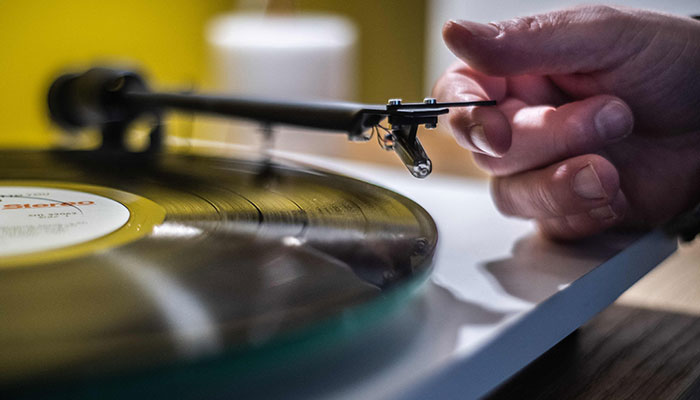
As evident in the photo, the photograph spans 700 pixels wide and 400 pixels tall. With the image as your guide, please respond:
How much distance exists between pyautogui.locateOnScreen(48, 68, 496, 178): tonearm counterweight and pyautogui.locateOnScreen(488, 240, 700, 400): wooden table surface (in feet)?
0.53

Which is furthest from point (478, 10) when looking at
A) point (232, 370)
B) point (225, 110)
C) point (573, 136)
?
point (232, 370)

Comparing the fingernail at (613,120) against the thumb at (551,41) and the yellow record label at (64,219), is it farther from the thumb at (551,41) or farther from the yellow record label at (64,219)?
the yellow record label at (64,219)

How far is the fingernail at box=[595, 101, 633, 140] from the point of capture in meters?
0.48

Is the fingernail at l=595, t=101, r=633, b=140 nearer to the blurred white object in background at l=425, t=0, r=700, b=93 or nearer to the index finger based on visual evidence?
the index finger

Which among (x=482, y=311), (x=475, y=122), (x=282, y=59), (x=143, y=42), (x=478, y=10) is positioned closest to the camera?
(x=482, y=311)

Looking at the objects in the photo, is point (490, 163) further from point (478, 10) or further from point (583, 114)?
point (478, 10)

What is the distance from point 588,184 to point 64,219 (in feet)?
1.21

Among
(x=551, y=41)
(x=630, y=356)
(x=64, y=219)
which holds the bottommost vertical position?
A: (x=630, y=356)

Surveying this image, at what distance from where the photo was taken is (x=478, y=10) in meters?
2.48

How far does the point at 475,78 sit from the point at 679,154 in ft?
0.68

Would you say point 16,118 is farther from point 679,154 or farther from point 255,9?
point 679,154

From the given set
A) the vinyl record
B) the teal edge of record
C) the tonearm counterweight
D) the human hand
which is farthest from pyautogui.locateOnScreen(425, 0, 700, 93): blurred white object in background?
the teal edge of record

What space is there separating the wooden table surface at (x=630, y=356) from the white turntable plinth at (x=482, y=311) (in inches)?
2.1

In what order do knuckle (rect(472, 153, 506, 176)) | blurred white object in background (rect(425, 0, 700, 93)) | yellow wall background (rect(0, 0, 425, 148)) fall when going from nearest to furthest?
knuckle (rect(472, 153, 506, 176)) → blurred white object in background (rect(425, 0, 700, 93)) → yellow wall background (rect(0, 0, 425, 148))
